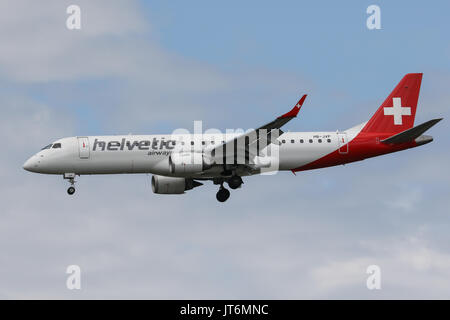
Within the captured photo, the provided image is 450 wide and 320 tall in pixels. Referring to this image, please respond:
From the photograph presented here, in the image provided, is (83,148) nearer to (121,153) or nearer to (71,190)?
(121,153)

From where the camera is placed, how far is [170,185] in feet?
167

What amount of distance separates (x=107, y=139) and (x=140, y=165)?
2.48 metres

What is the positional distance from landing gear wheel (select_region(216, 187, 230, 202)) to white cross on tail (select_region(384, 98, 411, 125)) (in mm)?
11088

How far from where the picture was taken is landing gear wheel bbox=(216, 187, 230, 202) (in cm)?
5081

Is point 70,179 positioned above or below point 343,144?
below

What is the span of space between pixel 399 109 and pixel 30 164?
74.3 ft

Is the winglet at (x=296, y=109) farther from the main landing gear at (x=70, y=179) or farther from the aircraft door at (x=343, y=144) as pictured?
the main landing gear at (x=70, y=179)

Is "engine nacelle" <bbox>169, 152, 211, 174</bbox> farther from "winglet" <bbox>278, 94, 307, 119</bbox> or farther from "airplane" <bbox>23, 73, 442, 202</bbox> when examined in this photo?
"winglet" <bbox>278, 94, 307, 119</bbox>

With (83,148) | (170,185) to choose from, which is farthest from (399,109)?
(83,148)

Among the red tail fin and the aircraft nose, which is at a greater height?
the red tail fin

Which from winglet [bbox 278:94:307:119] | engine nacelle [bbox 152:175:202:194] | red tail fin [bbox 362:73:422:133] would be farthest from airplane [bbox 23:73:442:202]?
winglet [bbox 278:94:307:119]

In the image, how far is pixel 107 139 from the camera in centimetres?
4919

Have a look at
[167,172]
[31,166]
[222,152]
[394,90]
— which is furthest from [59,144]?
[394,90]

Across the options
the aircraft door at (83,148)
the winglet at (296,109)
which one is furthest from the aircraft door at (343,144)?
the aircraft door at (83,148)
